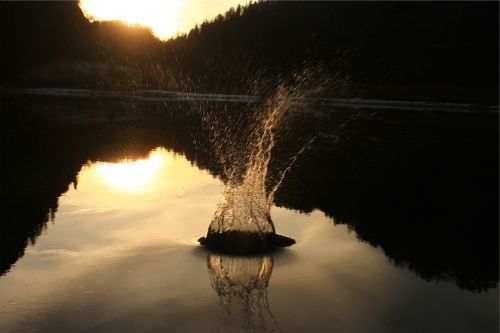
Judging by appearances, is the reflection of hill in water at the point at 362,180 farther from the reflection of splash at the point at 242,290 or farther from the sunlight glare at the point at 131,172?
the reflection of splash at the point at 242,290

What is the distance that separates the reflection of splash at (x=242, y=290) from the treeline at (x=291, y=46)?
63145 millimetres

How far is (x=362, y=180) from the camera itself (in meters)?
13.5

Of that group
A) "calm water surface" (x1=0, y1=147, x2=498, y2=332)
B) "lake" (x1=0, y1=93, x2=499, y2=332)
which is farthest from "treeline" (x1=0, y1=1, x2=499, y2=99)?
"calm water surface" (x1=0, y1=147, x2=498, y2=332)

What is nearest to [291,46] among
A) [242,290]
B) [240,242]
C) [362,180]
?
[362,180]

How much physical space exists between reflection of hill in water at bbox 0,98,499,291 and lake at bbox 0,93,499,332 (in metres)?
0.05

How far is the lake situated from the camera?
532 centimetres

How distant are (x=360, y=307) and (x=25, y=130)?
57.7 feet

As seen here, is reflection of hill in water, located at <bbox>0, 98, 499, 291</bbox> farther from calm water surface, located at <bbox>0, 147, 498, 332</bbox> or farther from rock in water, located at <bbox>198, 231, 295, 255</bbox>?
rock in water, located at <bbox>198, 231, 295, 255</bbox>

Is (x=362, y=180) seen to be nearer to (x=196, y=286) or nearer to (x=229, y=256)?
(x=229, y=256)

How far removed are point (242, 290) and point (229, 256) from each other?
0.98 meters

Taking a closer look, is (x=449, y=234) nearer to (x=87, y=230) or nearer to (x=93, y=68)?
(x=87, y=230)

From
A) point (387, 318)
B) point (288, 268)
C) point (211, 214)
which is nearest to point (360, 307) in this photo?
point (387, 318)

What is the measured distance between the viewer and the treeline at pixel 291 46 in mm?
77500

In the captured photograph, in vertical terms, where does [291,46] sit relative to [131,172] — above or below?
above
